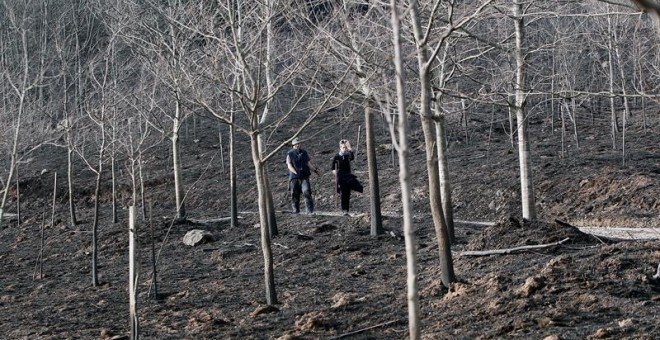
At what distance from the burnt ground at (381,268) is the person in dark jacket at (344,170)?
2.22 feet

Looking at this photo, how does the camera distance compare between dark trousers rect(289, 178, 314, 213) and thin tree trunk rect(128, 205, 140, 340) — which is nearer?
thin tree trunk rect(128, 205, 140, 340)

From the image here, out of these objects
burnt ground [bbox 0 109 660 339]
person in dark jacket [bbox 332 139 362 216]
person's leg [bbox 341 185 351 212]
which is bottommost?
burnt ground [bbox 0 109 660 339]

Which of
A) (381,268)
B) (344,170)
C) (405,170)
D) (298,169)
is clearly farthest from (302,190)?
(405,170)

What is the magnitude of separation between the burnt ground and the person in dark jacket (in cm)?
68

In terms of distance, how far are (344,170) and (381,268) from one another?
202 inches

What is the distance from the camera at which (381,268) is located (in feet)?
35.6

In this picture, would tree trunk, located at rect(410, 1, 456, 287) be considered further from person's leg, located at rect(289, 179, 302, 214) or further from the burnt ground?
person's leg, located at rect(289, 179, 302, 214)

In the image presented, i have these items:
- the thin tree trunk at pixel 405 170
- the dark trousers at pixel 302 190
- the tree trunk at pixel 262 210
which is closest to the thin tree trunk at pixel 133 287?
the tree trunk at pixel 262 210

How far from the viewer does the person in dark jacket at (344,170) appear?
15.5 metres

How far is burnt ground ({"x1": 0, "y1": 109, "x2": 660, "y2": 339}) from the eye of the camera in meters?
7.47

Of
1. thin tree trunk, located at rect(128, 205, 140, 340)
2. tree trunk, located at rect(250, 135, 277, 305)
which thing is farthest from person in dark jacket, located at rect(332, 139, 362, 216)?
thin tree trunk, located at rect(128, 205, 140, 340)

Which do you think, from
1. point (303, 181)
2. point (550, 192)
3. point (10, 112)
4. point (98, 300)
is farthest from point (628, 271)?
point (10, 112)

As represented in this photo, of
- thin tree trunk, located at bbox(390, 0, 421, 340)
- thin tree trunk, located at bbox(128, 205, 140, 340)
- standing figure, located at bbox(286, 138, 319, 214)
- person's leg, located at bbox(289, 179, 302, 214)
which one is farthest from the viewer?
person's leg, located at bbox(289, 179, 302, 214)

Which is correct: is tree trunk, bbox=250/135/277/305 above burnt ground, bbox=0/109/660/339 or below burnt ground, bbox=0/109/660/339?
above
